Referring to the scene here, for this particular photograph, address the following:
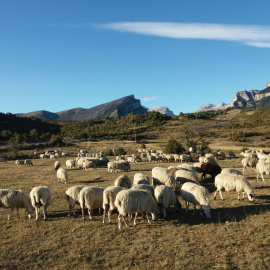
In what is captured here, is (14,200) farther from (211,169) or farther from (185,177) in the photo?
(211,169)

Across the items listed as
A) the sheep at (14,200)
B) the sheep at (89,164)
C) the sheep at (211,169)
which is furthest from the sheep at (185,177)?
the sheep at (89,164)

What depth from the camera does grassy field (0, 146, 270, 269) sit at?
682 cm

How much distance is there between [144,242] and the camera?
8.07 meters

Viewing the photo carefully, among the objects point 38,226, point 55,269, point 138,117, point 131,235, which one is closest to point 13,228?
point 38,226

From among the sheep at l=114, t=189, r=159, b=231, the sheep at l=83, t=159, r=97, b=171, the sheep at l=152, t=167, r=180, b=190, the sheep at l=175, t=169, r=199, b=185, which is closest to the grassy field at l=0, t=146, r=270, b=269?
the sheep at l=114, t=189, r=159, b=231

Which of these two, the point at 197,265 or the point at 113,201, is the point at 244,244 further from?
the point at 113,201

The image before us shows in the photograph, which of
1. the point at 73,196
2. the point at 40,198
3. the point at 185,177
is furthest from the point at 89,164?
the point at 40,198

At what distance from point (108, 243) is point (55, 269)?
6.69 ft

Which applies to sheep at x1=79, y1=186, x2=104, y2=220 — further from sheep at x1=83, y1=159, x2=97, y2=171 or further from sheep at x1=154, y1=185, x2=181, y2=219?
sheep at x1=83, y1=159, x2=97, y2=171

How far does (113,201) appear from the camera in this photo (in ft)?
32.7

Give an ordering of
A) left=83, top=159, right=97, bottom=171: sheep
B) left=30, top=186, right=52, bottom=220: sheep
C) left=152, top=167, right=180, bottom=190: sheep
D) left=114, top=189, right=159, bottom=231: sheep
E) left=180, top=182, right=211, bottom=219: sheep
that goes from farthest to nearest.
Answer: left=83, top=159, right=97, bottom=171: sheep → left=152, top=167, right=180, bottom=190: sheep → left=30, top=186, right=52, bottom=220: sheep → left=180, top=182, right=211, bottom=219: sheep → left=114, top=189, right=159, bottom=231: sheep

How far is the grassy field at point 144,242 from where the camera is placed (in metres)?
6.82

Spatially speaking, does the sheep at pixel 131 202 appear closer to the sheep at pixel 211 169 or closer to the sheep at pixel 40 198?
the sheep at pixel 40 198

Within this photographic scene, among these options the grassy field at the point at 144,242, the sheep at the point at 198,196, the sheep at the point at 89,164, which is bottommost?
the grassy field at the point at 144,242
